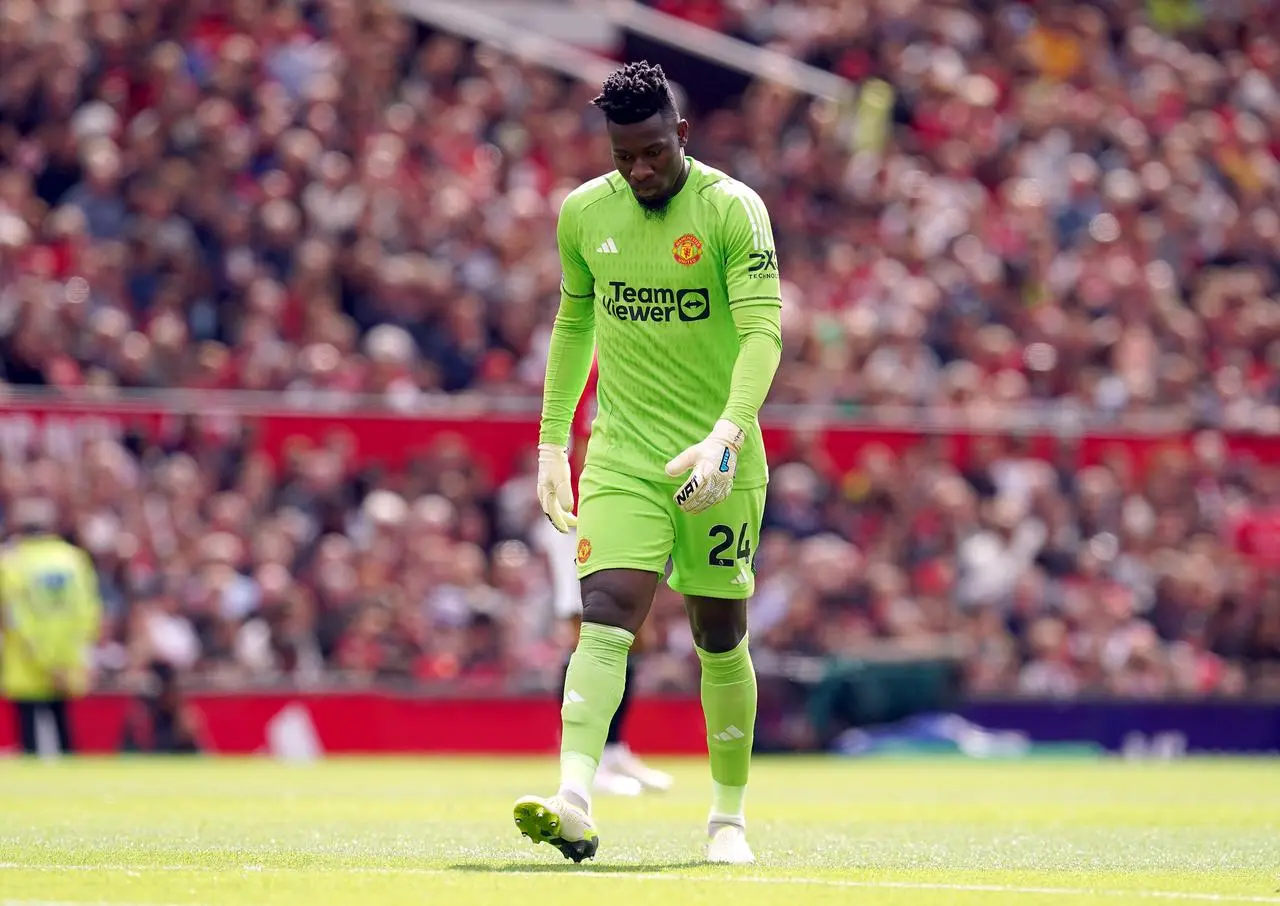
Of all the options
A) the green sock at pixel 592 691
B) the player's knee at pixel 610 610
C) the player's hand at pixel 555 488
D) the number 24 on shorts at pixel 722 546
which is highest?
the player's hand at pixel 555 488

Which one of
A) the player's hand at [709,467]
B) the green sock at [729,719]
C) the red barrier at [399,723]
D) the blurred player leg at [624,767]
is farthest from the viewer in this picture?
the red barrier at [399,723]

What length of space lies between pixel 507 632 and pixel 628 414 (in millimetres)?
10014

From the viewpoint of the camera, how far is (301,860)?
7617 millimetres

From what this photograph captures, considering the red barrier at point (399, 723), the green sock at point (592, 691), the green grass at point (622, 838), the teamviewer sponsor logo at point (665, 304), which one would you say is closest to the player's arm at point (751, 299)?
the teamviewer sponsor logo at point (665, 304)

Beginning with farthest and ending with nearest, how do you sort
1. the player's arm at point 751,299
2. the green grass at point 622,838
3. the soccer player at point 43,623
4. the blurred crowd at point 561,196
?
the blurred crowd at point 561,196
the soccer player at point 43,623
the player's arm at point 751,299
the green grass at point 622,838

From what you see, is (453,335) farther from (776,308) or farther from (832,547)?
(776,308)

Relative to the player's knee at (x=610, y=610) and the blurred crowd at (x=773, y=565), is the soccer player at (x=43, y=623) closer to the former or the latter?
the blurred crowd at (x=773, y=565)

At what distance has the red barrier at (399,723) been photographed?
16891 mm

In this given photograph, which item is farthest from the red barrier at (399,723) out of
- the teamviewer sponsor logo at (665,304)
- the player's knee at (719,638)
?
the teamviewer sponsor logo at (665,304)

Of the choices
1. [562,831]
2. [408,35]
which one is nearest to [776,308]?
[562,831]

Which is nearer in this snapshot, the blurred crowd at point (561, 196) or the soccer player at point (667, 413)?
the soccer player at point (667, 413)

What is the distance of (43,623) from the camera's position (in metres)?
16.4

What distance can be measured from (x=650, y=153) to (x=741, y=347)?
28.8 inches

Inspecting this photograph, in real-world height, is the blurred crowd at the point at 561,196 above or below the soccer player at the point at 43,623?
above
